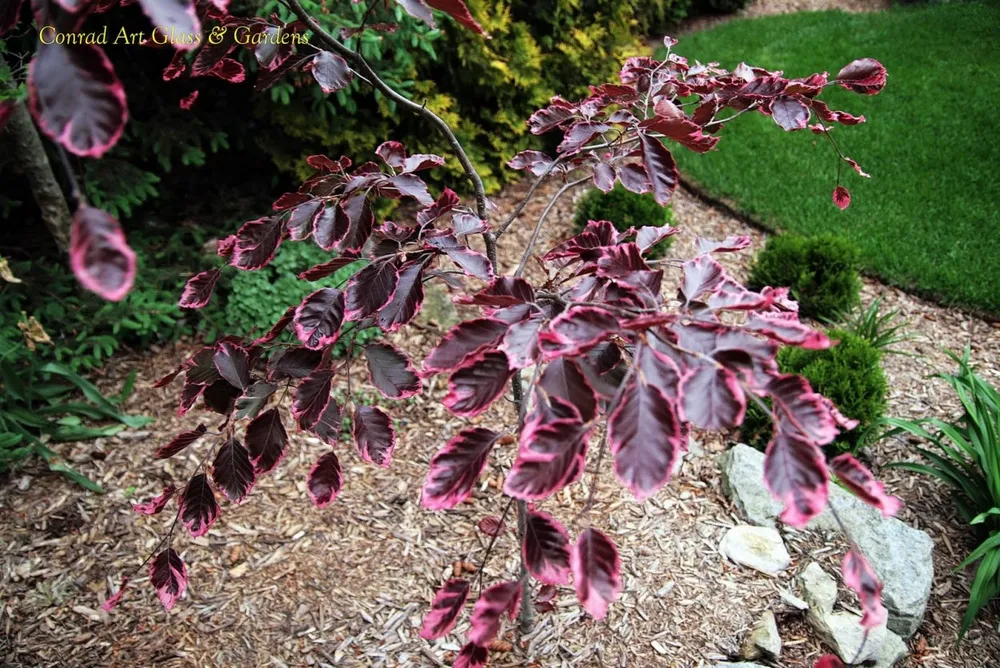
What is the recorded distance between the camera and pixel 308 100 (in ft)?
10.7

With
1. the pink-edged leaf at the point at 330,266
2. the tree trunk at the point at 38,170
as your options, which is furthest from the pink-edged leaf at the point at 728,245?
the tree trunk at the point at 38,170

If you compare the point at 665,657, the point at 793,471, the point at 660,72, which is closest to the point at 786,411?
the point at 793,471

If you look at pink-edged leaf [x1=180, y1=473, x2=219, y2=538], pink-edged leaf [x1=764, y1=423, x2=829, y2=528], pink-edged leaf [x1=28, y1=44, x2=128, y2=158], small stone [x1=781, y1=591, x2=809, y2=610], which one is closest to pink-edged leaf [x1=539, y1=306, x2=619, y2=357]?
pink-edged leaf [x1=764, y1=423, x2=829, y2=528]

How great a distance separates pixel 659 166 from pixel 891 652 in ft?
5.16

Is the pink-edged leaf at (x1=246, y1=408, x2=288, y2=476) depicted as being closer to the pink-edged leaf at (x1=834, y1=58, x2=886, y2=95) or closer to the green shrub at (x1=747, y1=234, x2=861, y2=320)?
the pink-edged leaf at (x1=834, y1=58, x2=886, y2=95)

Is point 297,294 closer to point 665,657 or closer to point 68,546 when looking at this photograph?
point 68,546

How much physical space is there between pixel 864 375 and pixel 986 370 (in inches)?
42.2

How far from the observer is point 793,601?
1.85 metres

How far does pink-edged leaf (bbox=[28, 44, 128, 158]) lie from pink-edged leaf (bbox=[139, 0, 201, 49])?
60 mm

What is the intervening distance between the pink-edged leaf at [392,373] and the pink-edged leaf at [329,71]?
49 centimetres

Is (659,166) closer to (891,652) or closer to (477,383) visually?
(477,383)

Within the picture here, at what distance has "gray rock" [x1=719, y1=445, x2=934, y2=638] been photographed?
1.85m

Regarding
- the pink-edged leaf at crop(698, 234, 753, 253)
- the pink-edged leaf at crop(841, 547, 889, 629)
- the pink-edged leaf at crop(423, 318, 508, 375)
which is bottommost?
the pink-edged leaf at crop(841, 547, 889, 629)

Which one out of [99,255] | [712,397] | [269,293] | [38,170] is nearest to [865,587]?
[712,397]
